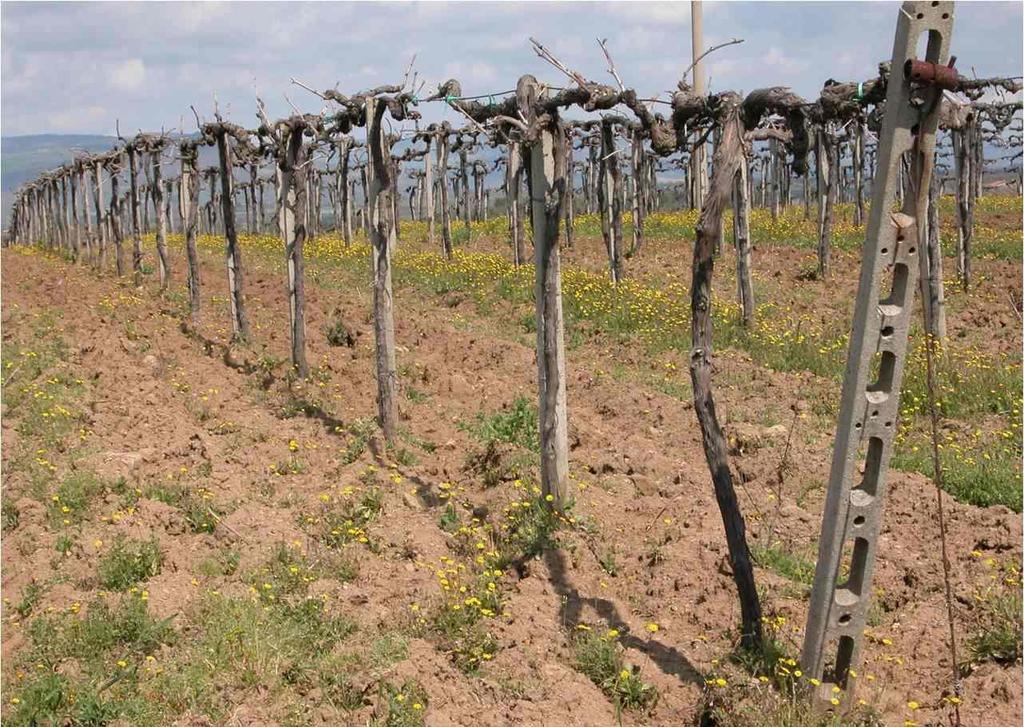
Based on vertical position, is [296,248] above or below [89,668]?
above

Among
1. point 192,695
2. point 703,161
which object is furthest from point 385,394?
point 703,161

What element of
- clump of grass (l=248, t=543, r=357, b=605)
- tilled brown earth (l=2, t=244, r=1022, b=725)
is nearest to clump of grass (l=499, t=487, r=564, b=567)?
tilled brown earth (l=2, t=244, r=1022, b=725)

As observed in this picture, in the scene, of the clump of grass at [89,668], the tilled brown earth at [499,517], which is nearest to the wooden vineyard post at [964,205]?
the tilled brown earth at [499,517]

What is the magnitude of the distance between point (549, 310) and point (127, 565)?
4165mm

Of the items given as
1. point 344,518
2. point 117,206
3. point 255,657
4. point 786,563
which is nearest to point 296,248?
point 344,518

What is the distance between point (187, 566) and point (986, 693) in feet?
19.2

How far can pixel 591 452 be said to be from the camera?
31.9 ft

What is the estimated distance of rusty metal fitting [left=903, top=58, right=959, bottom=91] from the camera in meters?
4.39

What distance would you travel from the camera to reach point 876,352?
4.90 m

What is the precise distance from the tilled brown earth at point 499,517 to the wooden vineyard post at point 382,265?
0.54m

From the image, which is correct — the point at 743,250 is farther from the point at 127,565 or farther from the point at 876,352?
the point at 127,565

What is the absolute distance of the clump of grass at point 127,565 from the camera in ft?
21.5

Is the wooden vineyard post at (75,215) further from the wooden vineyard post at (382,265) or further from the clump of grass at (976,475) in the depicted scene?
the clump of grass at (976,475)

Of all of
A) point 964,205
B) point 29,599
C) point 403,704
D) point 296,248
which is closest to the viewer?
point 403,704
